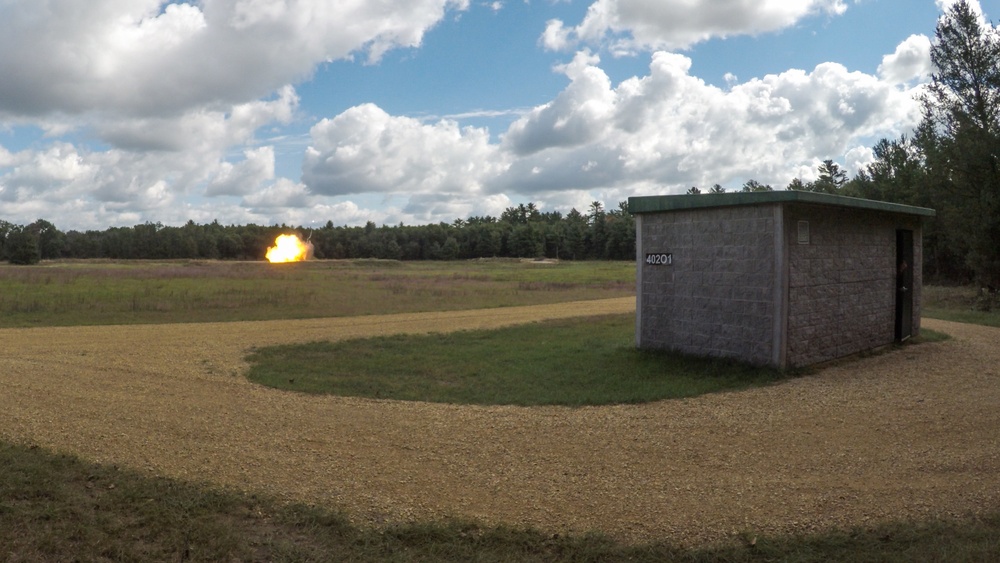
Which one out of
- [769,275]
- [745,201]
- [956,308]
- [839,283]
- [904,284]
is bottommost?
[956,308]

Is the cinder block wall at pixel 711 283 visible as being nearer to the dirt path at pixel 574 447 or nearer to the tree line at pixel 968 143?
the dirt path at pixel 574 447

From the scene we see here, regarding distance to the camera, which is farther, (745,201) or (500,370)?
(500,370)

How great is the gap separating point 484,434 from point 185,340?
10.4m

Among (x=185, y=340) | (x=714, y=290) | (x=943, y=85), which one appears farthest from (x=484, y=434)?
(x=943, y=85)

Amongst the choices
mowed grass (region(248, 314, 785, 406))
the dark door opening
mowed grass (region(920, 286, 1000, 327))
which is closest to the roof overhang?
the dark door opening

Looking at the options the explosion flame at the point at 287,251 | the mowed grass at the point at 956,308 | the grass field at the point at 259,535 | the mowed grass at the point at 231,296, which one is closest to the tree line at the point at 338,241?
the explosion flame at the point at 287,251

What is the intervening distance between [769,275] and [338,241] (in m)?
78.2

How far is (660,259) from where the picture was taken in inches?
532

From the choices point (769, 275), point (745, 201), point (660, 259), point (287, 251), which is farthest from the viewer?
point (287, 251)

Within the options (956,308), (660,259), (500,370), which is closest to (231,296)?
(500,370)

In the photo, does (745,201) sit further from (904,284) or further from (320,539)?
(320,539)

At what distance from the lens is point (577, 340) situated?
15797 millimetres

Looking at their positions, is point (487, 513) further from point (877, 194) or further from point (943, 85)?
point (877, 194)

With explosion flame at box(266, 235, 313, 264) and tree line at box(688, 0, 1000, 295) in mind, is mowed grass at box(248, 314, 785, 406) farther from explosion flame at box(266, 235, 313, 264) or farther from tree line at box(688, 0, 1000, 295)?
explosion flame at box(266, 235, 313, 264)
